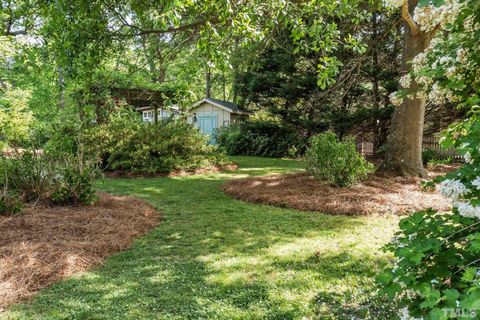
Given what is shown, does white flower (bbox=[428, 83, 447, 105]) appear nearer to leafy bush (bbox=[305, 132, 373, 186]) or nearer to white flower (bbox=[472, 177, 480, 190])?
white flower (bbox=[472, 177, 480, 190])

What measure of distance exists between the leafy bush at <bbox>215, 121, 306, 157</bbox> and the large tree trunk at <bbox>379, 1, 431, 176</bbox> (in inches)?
293

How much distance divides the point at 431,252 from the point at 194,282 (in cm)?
219

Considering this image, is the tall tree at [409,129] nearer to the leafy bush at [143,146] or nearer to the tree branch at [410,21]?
the tree branch at [410,21]

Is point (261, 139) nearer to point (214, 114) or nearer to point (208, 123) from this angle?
point (214, 114)

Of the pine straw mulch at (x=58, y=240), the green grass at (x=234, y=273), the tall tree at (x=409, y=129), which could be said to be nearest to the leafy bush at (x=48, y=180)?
the pine straw mulch at (x=58, y=240)

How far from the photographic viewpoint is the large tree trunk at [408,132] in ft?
23.0

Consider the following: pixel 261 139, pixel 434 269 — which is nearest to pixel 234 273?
pixel 434 269

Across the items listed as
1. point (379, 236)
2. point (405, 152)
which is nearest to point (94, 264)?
point (379, 236)

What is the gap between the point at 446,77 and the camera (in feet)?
6.38

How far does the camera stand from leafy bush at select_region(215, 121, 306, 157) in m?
15.3

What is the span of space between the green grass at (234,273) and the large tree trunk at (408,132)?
9.07 feet

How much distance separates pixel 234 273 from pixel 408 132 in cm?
559

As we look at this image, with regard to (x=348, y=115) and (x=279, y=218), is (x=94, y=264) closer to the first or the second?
(x=279, y=218)

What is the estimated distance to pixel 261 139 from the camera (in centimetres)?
1589
